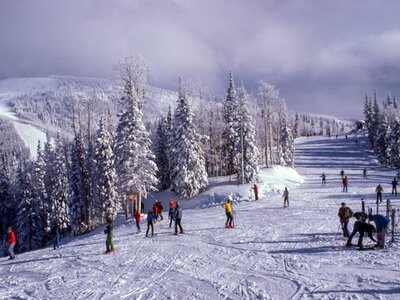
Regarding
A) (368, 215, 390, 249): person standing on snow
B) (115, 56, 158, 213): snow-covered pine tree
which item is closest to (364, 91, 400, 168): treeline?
(115, 56, 158, 213): snow-covered pine tree

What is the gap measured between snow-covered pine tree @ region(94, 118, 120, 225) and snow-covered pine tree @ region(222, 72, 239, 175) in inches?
631

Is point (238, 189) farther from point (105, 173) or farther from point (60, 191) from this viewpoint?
point (60, 191)

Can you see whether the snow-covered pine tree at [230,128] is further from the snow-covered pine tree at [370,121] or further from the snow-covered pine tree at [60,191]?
the snow-covered pine tree at [370,121]

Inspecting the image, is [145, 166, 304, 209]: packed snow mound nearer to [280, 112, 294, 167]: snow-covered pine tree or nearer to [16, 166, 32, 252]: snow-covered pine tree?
[280, 112, 294, 167]: snow-covered pine tree

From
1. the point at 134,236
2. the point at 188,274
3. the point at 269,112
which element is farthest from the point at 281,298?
the point at 269,112

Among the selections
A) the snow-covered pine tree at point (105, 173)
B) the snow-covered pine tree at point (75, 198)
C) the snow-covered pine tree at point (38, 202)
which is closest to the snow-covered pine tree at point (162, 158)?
the snow-covered pine tree at point (75, 198)

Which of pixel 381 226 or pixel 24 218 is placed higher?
pixel 381 226

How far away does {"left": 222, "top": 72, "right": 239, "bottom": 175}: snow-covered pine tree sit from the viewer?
1973 inches

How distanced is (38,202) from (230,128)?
1320 inches

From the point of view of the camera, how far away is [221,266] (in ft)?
45.7

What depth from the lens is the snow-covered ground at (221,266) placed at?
36.2 ft

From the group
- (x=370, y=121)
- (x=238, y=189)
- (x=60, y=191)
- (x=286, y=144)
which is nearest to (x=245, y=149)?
(x=238, y=189)

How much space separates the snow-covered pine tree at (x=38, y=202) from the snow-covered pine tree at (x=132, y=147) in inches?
1076

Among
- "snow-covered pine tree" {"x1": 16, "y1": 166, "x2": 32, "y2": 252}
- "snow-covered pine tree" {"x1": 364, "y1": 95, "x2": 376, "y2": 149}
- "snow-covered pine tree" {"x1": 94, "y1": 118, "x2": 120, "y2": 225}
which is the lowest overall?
"snow-covered pine tree" {"x1": 16, "y1": 166, "x2": 32, "y2": 252}
